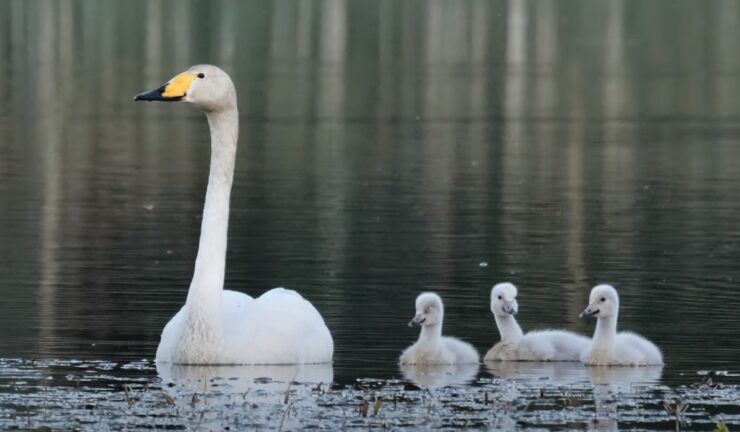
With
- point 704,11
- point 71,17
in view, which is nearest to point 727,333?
point 71,17

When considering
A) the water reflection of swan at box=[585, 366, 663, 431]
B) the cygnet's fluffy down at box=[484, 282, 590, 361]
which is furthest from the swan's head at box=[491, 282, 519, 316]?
the water reflection of swan at box=[585, 366, 663, 431]

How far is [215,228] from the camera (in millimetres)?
14055

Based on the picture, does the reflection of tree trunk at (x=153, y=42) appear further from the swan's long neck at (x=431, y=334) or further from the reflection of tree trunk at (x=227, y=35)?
the swan's long neck at (x=431, y=334)

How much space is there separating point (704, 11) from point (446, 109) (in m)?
60.9

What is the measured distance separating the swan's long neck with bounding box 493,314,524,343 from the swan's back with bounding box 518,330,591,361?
0.05m

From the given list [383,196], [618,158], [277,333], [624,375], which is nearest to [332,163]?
[618,158]

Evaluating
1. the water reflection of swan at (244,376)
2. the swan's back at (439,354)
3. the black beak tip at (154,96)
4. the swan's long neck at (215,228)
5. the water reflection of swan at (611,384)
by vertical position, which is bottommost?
the water reflection of swan at (611,384)

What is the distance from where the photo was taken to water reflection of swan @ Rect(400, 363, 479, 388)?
13.3 m

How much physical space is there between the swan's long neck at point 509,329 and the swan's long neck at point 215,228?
2.14m

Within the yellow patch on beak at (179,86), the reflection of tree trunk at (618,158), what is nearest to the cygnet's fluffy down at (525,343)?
the yellow patch on beak at (179,86)

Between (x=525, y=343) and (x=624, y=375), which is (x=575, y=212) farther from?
(x=624, y=375)

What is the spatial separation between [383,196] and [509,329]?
12689 mm

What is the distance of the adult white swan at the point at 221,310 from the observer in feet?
44.8

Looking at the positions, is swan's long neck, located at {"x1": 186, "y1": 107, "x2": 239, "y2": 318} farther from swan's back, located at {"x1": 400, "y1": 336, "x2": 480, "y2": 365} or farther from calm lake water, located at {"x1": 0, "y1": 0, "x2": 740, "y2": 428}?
swan's back, located at {"x1": 400, "y1": 336, "x2": 480, "y2": 365}
